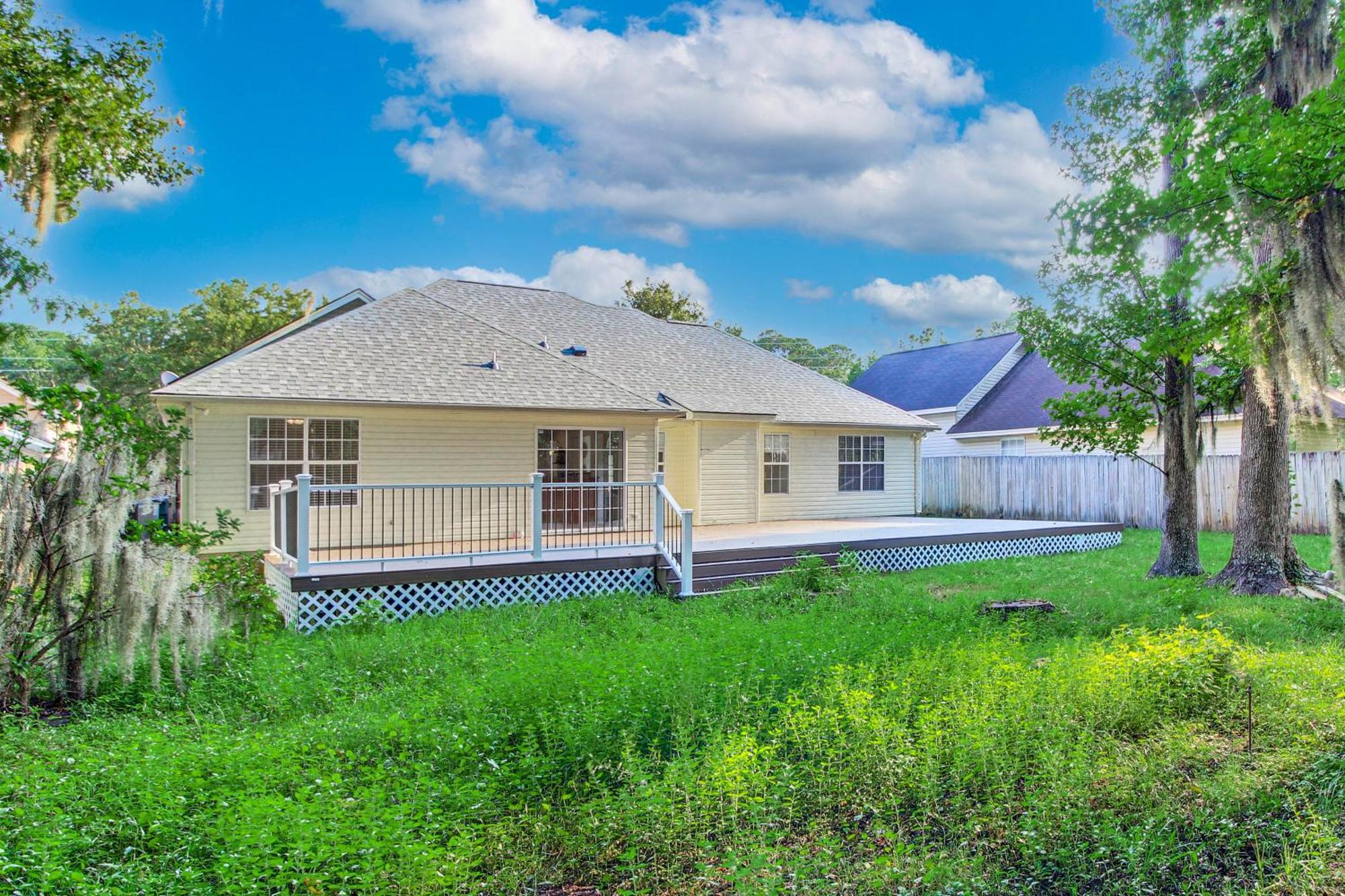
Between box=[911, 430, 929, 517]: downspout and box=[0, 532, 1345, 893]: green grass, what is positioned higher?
box=[911, 430, 929, 517]: downspout

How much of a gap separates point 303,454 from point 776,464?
952cm

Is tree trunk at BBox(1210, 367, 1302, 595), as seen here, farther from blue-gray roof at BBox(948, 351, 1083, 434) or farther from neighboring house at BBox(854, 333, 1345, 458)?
blue-gray roof at BBox(948, 351, 1083, 434)

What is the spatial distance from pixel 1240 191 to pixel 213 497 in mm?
12005

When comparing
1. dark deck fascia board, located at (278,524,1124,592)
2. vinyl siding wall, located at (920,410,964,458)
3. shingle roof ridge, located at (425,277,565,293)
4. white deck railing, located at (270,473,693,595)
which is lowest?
dark deck fascia board, located at (278,524,1124,592)

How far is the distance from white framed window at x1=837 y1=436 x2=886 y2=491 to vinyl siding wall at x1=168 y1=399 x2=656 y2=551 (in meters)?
5.97

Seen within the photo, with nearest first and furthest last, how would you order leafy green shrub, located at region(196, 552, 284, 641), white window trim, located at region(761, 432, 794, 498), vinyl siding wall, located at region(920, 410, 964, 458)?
1. leafy green shrub, located at region(196, 552, 284, 641)
2. white window trim, located at region(761, 432, 794, 498)
3. vinyl siding wall, located at region(920, 410, 964, 458)

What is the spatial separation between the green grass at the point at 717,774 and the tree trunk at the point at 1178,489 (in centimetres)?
490

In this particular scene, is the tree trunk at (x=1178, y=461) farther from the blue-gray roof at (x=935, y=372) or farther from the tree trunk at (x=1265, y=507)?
the blue-gray roof at (x=935, y=372)

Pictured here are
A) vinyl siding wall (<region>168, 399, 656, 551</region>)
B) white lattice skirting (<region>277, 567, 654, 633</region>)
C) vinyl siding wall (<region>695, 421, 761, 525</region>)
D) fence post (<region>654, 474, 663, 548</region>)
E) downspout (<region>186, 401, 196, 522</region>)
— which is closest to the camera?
white lattice skirting (<region>277, 567, 654, 633</region>)

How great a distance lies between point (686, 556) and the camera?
10414 mm

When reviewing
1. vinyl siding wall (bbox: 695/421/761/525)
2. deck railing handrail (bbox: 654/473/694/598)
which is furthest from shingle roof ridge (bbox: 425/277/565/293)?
deck railing handrail (bbox: 654/473/694/598)

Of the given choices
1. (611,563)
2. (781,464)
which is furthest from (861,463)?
(611,563)

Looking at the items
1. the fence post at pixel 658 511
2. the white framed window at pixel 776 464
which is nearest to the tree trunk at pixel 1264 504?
the fence post at pixel 658 511

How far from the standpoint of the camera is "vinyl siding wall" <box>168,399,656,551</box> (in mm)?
10945
